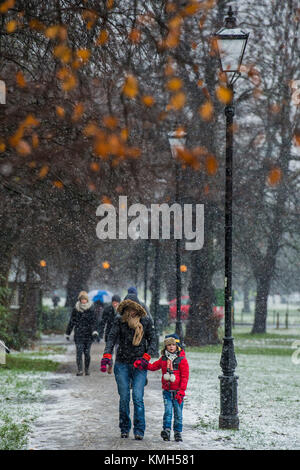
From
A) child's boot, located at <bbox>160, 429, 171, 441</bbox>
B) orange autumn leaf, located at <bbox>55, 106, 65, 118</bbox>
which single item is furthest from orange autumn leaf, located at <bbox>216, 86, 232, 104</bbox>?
child's boot, located at <bbox>160, 429, 171, 441</bbox>

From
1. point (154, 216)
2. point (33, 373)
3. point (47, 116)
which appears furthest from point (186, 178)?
point (47, 116)

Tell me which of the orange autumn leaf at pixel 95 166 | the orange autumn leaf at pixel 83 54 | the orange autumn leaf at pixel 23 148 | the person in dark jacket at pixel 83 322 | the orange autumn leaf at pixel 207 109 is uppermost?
the orange autumn leaf at pixel 207 109

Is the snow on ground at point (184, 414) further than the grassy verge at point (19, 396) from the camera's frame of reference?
No

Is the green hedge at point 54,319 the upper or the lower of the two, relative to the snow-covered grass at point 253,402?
upper

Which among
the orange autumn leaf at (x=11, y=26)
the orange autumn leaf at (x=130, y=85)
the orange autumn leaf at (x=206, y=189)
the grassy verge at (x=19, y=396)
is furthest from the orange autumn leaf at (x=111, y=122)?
the orange autumn leaf at (x=206, y=189)

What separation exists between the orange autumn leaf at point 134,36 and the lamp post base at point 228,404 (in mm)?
4654

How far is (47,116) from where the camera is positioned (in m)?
9.34

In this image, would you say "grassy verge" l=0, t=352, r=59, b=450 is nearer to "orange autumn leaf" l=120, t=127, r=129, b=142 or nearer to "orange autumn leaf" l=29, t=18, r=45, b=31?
"orange autumn leaf" l=120, t=127, r=129, b=142

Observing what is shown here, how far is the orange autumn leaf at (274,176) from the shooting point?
31531mm

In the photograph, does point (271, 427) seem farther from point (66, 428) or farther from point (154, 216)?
point (154, 216)

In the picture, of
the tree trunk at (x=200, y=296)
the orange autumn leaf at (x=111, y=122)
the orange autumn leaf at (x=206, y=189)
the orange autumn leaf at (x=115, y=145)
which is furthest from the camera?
the tree trunk at (x=200, y=296)

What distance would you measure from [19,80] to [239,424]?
556cm

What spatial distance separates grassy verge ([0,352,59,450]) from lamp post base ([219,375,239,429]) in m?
2.51

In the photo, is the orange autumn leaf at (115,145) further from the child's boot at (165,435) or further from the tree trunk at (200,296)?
the tree trunk at (200,296)
